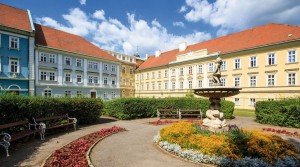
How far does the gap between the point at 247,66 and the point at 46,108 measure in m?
31.0

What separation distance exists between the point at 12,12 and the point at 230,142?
36.0 metres

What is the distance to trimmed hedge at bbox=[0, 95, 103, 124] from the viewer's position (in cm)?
784

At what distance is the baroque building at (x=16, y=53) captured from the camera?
24.7 metres

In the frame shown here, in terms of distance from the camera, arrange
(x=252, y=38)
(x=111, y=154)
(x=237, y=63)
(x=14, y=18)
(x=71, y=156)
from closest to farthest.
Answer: (x=71, y=156) → (x=111, y=154) → (x=14, y=18) → (x=252, y=38) → (x=237, y=63)

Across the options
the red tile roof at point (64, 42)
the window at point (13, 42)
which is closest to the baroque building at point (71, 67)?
the red tile roof at point (64, 42)

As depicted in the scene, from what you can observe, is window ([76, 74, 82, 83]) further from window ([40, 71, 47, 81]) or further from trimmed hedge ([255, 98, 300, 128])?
trimmed hedge ([255, 98, 300, 128])

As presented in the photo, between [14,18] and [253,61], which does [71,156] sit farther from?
[253,61]

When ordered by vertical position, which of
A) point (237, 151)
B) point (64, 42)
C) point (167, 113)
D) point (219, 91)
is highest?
point (64, 42)

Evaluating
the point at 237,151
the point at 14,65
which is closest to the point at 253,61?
the point at 237,151

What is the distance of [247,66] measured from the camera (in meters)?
30.6

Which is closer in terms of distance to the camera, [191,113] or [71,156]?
[71,156]

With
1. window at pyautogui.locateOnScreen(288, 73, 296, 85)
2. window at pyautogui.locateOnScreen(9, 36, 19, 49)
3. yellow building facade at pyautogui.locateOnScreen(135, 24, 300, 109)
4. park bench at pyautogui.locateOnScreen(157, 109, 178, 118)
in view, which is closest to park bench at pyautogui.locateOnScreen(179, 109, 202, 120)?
park bench at pyautogui.locateOnScreen(157, 109, 178, 118)

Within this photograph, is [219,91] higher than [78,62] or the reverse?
the reverse

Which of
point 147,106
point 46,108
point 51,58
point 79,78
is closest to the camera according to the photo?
point 46,108
